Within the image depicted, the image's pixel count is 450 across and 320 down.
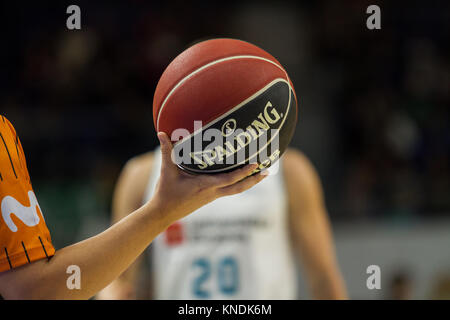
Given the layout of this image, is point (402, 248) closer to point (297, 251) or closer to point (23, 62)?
point (297, 251)

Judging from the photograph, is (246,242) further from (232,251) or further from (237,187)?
(237,187)

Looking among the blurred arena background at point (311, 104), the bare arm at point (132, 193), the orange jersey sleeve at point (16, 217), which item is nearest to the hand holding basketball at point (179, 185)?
the orange jersey sleeve at point (16, 217)

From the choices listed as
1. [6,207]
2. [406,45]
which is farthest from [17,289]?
[406,45]

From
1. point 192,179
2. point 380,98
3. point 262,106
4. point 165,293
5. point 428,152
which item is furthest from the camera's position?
point 380,98

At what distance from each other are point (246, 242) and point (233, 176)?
1.44m

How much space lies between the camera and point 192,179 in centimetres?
177

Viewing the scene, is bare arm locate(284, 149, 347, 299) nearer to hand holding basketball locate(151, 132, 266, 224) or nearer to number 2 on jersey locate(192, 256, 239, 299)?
number 2 on jersey locate(192, 256, 239, 299)

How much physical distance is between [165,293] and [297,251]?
67cm

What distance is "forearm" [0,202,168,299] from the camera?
5.42 feet

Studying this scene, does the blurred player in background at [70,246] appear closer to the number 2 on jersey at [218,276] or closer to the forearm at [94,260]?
the forearm at [94,260]

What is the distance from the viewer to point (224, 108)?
1855 millimetres

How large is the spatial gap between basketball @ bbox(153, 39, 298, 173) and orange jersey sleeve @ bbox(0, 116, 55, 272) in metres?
0.41

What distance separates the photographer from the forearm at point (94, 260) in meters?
1.65

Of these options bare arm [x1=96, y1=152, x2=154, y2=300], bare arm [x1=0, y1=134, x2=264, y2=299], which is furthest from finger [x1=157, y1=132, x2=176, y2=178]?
bare arm [x1=96, y1=152, x2=154, y2=300]
